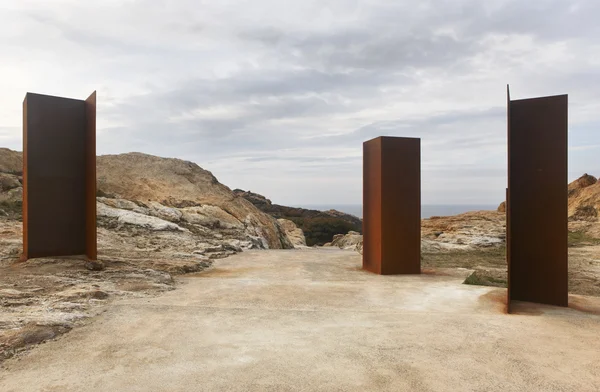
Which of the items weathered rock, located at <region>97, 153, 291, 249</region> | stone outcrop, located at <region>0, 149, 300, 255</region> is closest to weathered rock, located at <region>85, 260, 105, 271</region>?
stone outcrop, located at <region>0, 149, 300, 255</region>

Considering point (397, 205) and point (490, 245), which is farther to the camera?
point (490, 245)

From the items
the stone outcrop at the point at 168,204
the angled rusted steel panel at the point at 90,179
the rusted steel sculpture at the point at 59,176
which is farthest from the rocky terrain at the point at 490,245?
the rusted steel sculpture at the point at 59,176

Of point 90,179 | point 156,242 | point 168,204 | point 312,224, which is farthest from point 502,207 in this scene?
point 90,179

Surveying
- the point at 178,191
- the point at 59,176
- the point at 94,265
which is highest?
the point at 59,176

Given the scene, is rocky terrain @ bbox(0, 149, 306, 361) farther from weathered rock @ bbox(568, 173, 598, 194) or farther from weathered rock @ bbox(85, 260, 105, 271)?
weathered rock @ bbox(568, 173, 598, 194)

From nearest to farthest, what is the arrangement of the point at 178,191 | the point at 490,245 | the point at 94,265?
the point at 94,265 < the point at 490,245 < the point at 178,191

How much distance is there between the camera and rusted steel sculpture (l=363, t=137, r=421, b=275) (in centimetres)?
925

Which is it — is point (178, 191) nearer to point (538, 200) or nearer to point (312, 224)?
point (312, 224)

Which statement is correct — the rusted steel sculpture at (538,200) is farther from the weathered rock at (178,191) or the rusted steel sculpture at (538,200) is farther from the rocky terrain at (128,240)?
the weathered rock at (178,191)

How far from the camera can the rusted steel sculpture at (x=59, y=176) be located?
8453 millimetres

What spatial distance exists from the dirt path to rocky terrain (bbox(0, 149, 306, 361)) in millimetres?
571

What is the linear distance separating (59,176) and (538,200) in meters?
9.24

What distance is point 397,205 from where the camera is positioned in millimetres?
9328

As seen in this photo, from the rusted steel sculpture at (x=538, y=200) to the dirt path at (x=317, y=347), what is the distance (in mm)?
475
